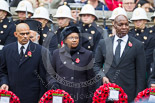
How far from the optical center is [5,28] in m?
13.8

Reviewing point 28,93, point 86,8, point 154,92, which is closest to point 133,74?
point 154,92

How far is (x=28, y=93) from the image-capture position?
10891mm

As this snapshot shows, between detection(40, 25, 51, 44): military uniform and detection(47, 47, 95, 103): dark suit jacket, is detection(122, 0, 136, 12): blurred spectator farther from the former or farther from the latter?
detection(47, 47, 95, 103): dark suit jacket

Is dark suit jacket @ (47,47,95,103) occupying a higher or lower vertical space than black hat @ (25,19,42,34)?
lower

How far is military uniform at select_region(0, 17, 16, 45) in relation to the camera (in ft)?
44.1

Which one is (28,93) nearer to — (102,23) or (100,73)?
(100,73)

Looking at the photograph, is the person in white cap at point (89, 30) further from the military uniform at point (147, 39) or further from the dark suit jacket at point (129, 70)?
the dark suit jacket at point (129, 70)

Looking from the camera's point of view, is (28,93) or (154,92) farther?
(28,93)

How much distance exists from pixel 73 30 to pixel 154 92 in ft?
7.11

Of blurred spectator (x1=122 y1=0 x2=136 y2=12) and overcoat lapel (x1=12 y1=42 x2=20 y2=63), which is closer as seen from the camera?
overcoat lapel (x1=12 y1=42 x2=20 y2=63)

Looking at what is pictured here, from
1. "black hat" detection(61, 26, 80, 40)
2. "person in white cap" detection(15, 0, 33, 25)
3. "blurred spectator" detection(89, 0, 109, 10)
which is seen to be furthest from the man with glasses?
"blurred spectator" detection(89, 0, 109, 10)

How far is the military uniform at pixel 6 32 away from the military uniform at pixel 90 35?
1818mm

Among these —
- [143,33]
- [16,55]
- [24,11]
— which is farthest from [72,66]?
→ [24,11]

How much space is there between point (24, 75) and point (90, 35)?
3.75 m
